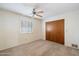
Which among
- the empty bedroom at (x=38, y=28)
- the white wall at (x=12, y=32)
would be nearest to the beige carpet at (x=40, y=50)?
the empty bedroom at (x=38, y=28)

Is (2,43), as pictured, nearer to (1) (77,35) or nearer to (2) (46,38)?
(2) (46,38)

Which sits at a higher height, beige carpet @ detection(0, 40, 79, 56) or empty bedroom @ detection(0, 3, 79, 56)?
empty bedroom @ detection(0, 3, 79, 56)

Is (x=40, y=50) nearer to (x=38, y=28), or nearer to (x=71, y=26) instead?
(x=38, y=28)

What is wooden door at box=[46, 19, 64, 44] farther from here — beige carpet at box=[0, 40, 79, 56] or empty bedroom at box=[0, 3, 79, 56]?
beige carpet at box=[0, 40, 79, 56]

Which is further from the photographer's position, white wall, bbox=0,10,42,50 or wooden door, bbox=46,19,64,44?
wooden door, bbox=46,19,64,44

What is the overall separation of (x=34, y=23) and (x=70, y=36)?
3.26ft

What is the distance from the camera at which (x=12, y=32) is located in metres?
1.44

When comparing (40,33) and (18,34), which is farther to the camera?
(40,33)

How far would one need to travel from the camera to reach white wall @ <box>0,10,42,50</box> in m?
1.33

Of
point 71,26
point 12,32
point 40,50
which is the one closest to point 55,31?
point 71,26

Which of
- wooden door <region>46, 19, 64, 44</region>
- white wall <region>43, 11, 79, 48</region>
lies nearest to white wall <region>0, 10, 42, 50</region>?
wooden door <region>46, 19, 64, 44</region>

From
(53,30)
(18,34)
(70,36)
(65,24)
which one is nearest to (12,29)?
(18,34)

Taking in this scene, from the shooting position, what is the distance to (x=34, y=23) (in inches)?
60.1

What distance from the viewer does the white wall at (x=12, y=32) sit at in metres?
1.33
